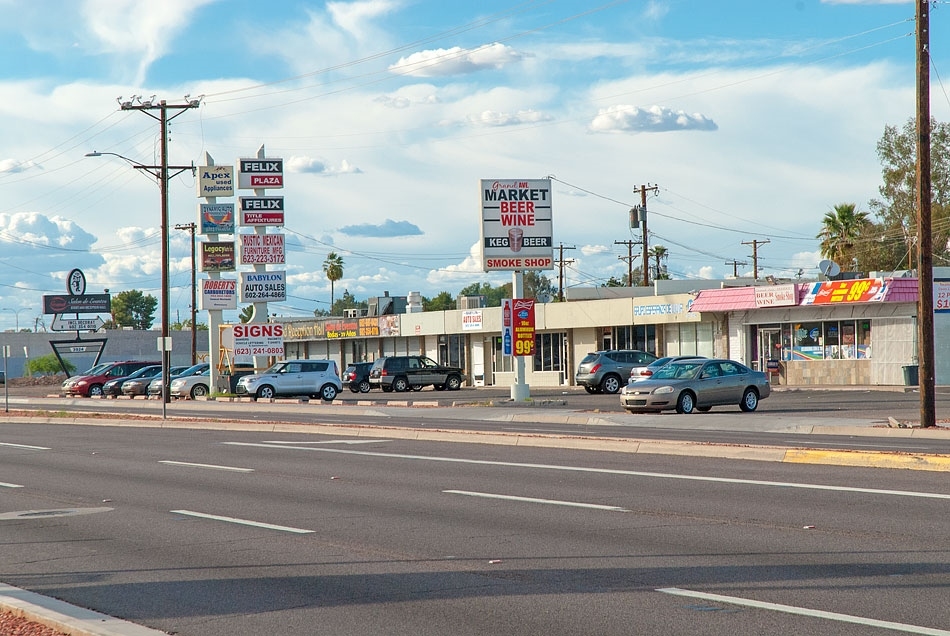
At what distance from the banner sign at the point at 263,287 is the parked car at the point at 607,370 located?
17651mm

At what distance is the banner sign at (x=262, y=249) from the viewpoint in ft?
181

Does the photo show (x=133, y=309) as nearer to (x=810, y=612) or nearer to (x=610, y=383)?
(x=610, y=383)

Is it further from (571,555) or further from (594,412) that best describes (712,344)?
(571,555)

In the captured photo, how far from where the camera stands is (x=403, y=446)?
69.1ft

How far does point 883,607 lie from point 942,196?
2692 inches

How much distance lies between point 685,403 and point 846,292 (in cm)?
1616

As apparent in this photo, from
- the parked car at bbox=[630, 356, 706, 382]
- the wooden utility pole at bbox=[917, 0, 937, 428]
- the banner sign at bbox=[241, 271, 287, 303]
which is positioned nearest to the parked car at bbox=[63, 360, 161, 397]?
the banner sign at bbox=[241, 271, 287, 303]

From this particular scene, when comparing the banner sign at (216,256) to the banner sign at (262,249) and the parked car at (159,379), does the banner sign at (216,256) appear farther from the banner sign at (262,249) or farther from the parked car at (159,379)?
the parked car at (159,379)

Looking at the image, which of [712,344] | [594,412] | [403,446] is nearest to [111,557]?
[403,446]

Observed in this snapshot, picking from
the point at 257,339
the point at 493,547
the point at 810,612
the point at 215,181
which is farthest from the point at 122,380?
the point at 810,612

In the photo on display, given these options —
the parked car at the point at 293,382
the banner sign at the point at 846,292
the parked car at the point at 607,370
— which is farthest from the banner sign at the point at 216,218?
the banner sign at the point at 846,292

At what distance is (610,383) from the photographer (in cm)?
4506

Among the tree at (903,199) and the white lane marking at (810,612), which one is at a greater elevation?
the tree at (903,199)

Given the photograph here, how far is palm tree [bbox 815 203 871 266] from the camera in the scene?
69.9 metres
